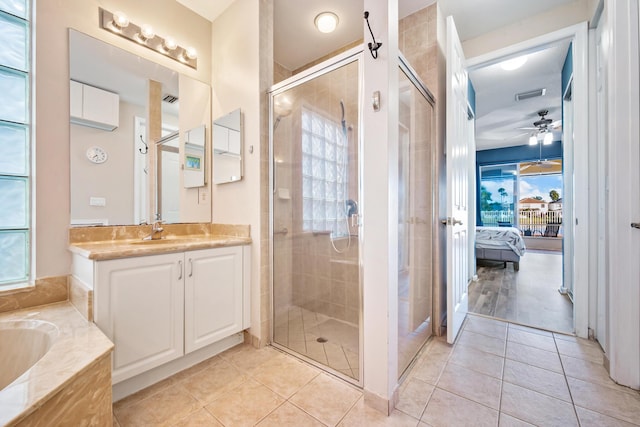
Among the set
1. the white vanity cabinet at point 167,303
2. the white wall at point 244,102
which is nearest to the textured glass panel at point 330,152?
the white wall at point 244,102

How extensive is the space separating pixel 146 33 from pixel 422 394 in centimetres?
312

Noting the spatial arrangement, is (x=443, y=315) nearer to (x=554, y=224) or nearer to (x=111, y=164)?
(x=111, y=164)

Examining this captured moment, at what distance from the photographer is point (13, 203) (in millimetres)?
1500

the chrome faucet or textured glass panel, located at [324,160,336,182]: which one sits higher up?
textured glass panel, located at [324,160,336,182]

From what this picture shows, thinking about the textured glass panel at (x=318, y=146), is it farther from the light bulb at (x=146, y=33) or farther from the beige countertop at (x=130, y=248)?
the light bulb at (x=146, y=33)

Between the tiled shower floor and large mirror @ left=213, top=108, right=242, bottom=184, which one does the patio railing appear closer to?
the tiled shower floor

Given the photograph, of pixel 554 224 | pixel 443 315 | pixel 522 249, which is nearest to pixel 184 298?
pixel 443 315

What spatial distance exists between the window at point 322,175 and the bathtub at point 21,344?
1.64 m

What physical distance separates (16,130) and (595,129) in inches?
159

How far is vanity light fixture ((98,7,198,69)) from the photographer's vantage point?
183 cm

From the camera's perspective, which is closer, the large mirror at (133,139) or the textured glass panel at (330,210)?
the large mirror at (133,139)

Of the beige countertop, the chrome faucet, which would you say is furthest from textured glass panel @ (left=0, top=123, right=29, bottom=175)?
the chrome faucet

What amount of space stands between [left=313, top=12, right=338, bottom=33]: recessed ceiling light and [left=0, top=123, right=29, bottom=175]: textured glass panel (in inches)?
91.7

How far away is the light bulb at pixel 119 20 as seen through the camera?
1.84m
